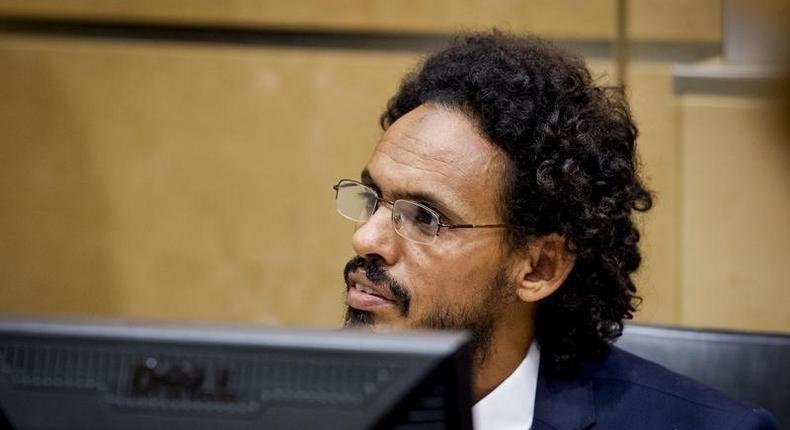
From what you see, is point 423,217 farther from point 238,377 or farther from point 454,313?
point 238,377

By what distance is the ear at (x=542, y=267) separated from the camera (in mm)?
1561

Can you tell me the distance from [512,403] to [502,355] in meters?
0.07

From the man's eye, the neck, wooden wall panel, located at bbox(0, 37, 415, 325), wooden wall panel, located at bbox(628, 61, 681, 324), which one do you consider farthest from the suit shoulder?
wooden wall panel, located at bbox(0, 37, 415, 325)

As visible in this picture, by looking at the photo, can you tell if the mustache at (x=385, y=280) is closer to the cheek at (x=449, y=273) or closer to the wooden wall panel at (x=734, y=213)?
the cheek at (x=449, y=273)

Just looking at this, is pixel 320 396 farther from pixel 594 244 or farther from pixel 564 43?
pixel 564 43

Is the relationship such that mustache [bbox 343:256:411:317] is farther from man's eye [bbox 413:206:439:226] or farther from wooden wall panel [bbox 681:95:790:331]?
wooden wall panel [bbox 681:95:790:331]

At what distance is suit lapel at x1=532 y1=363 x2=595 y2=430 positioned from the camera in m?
1.45

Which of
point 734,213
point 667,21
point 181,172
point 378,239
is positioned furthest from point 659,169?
point 378,239

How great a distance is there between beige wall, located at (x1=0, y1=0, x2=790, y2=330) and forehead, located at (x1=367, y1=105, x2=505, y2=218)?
3.30 ft

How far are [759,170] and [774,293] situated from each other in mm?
274

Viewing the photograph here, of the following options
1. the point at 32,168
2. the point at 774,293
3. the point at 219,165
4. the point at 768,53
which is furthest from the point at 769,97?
the point at 32,168

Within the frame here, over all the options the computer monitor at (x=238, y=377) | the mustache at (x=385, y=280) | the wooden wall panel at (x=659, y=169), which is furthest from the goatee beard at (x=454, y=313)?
the wooden wall panel at (x=659, y=169)

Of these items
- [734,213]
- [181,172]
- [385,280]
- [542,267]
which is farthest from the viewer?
[181,172]

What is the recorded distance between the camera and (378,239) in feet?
4.89
